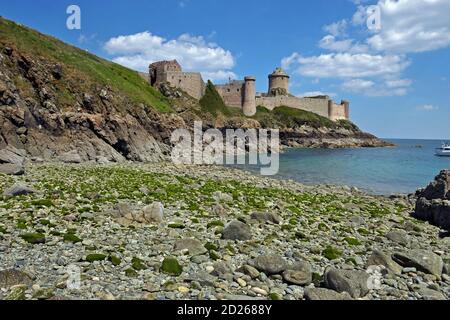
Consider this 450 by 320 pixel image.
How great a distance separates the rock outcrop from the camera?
72.5 ft

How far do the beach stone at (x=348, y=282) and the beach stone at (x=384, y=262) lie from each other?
2221 mm

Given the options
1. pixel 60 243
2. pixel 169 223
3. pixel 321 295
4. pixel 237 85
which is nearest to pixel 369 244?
pixel 321 295

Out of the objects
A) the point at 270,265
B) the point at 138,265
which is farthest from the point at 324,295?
the point at 138,265

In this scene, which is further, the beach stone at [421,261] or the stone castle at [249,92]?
the stone castle at [249,92]

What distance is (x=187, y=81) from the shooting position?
11062cm

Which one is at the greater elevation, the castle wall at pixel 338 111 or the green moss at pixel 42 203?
the castle wall at pixel 338 111

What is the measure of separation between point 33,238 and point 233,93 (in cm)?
12723

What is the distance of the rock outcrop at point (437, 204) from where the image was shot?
22.1 metres

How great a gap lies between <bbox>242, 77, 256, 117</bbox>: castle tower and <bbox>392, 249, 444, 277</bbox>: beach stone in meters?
122

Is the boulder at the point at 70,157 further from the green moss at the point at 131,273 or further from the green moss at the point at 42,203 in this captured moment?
the green moss at the point at 131,273

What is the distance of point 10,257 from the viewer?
10.7 meters

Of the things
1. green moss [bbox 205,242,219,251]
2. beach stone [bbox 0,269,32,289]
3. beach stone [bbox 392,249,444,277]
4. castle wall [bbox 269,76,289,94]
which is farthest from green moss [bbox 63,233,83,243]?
castle wall [bbox 269,76,289,94]

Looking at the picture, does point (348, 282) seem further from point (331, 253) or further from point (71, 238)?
point (71, 238)

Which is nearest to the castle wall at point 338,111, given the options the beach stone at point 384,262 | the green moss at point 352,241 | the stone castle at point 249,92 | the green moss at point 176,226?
the stone castle at point 249,92
